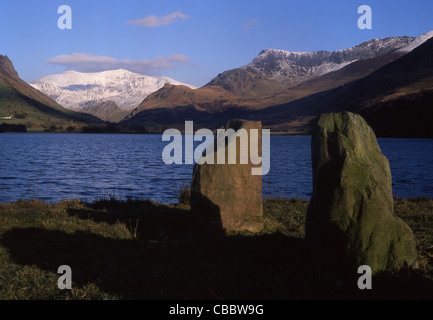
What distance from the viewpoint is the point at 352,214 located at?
9.21 meters

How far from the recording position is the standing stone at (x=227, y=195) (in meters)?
13.8

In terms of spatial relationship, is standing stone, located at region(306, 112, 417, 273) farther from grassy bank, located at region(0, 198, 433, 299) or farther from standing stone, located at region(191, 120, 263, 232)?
standing stone, located at region(191, 120, 263, 232)

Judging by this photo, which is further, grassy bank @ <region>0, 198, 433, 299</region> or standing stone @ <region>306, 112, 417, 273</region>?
standing stone @ <region>306, 112, 417, 273</region>

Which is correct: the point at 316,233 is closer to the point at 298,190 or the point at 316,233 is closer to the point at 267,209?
the point at 267,209

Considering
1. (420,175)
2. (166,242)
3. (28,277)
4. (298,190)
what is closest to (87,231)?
(166,242)

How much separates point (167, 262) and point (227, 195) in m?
4.42

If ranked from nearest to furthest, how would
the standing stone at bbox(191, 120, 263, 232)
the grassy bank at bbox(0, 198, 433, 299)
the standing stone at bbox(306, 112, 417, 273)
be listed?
the grassy bank at bbox(0, 198, 433, 299), the standing stone at bbox(306, 112, 417, 273), the standing stone at bbox(191, 120, 263, 232)

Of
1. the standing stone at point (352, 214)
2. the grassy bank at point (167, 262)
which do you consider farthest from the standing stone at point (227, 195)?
the standing stone at point (352, 214)

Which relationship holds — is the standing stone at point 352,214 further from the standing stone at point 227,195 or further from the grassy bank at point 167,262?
the standing stone at point 227,195

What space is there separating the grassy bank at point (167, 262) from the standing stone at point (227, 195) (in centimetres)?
69

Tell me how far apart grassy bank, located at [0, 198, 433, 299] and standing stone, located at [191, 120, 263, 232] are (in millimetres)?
687

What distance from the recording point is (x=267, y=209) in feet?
61.7

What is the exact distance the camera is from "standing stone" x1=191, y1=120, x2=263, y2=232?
45.4 ft

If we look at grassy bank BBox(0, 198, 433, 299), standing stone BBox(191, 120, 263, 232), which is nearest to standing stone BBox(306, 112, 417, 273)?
grassy bank BBox(0, 198, 433, 299)
